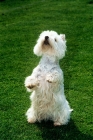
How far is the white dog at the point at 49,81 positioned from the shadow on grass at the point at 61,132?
4.8 inches

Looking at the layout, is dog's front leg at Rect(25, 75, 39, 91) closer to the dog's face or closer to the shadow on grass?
the dog's face

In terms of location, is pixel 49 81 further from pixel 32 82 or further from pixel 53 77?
pixel 32 82

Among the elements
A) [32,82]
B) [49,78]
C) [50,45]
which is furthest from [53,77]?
→ [50,45]

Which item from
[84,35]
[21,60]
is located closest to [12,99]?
[21,60]

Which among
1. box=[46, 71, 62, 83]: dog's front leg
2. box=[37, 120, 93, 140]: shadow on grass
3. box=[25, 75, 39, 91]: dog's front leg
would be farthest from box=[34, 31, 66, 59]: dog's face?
box=[37, 120, 93, 140]: shadow on grass

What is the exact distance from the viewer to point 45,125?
6.86 meters

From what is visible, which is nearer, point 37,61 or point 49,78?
point 49,78

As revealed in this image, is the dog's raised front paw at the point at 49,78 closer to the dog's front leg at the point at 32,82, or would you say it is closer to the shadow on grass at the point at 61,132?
the dog's front leg at the point at 32,82

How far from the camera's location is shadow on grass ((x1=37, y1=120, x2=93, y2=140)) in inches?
255

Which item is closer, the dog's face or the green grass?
the dog's face

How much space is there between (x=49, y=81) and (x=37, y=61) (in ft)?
12.6

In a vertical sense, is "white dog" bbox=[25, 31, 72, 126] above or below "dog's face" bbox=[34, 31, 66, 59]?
below

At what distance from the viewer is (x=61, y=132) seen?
6.61 m

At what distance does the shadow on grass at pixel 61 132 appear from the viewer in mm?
6477
